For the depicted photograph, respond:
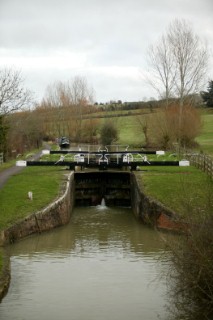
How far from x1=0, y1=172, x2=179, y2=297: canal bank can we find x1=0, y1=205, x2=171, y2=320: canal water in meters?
0.37

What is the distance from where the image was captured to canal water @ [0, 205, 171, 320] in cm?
1146

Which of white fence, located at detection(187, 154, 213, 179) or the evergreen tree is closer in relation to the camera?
white fence, located at detection(187, 154, 213, 179)

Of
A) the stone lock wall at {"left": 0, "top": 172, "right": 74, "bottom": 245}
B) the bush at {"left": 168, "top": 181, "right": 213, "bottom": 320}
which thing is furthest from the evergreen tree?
the bush at {"left": 168, "top": 181, "right": 213, "bottom": 320}

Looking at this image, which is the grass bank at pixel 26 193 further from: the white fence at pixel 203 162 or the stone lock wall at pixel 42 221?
the white fence at pixel 203 162

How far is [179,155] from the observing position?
37656mm

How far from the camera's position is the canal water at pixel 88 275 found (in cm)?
Result: 1146

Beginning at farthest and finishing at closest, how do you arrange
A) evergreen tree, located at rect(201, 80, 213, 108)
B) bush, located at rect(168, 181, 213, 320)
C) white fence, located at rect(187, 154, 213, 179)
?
evergreen tree, located at rect(201, 80, 213, 108) → white fence, located at rect(187, 154, 213, 179) → bush, located at rect(168, 181, 213, 320)

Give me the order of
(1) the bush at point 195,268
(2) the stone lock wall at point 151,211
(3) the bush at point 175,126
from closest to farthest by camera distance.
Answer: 1. (1) the bush at point 195,268
2. (2) the stone lock wall at point 151,211
3. (3) the bush at point 175,126

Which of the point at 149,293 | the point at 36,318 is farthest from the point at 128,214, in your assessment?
the point at 36,318

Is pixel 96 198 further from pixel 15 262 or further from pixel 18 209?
pixel 15 262

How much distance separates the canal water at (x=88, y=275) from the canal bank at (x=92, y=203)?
365 millimetres

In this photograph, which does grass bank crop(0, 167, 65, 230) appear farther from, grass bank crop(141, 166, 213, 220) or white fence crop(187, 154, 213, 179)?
white fence crop(187, 154, 213, 179)

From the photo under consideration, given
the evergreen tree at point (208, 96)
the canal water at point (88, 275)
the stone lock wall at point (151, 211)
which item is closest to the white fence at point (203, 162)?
the stone lock wall at point (151, 211)

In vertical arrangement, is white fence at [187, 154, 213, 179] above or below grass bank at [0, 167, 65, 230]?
above
